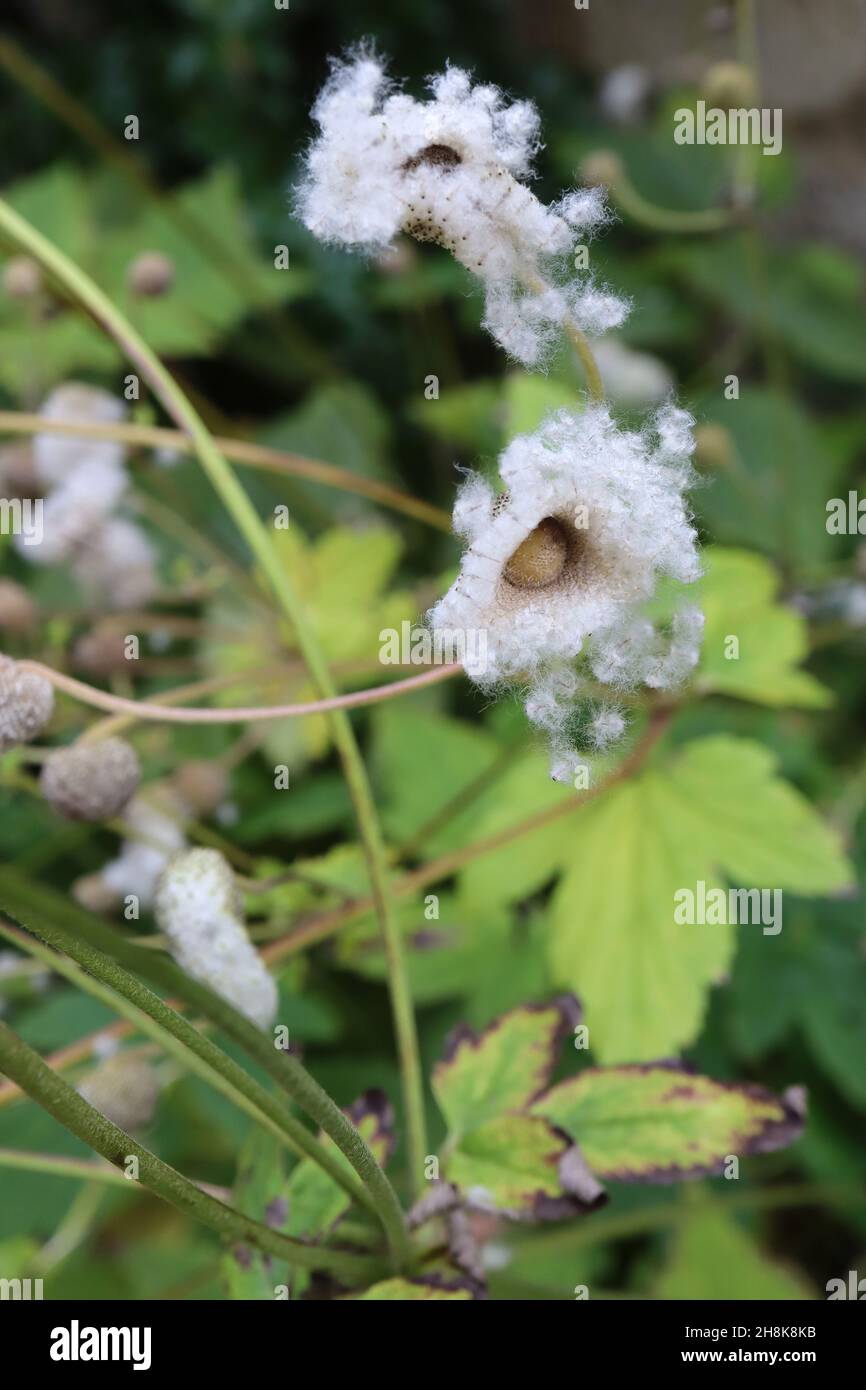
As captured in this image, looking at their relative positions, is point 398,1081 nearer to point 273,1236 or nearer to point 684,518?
point 273,1236

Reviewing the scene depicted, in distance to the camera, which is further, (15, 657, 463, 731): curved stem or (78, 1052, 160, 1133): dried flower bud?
(78, 1052, 160, 1133): dried flower bud

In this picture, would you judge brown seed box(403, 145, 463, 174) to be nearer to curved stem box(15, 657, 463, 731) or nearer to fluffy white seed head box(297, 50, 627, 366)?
fluffy white seed head box(297, 50, 627, 366)

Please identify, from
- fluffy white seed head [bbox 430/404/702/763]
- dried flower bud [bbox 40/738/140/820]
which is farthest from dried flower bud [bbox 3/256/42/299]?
fluffy white seed head [bbox 430/404/702/763]

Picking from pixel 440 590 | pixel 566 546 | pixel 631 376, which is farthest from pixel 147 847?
pixel 631 376

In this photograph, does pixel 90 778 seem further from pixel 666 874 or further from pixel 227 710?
pixel 666 874

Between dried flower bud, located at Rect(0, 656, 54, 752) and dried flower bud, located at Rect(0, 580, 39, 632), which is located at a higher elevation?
dried flower bud, located at Rect(0, 580, 39, 632)

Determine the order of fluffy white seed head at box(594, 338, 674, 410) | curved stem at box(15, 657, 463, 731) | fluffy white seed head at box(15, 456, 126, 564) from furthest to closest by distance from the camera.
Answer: fluffy white seed head at box(594, 338, 674, 410), fluffy white seed head at box(15, 456, 126, 564), curved stem at box(15, 657, 463, 731)
